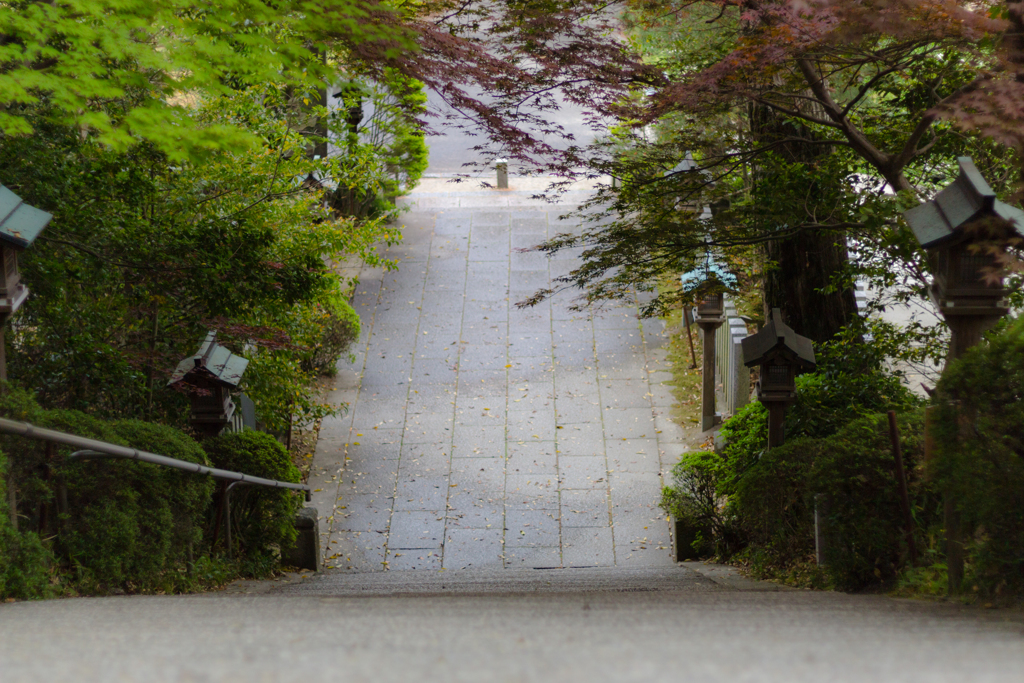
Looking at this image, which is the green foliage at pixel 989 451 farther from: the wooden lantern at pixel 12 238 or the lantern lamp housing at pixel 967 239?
the wooden lantern at pixel 12 238

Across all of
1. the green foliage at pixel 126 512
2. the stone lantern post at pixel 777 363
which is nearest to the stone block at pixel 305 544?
the green foliage at pixel 126 512

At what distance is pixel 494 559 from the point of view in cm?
788

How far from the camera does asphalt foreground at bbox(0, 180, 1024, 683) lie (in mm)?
2701

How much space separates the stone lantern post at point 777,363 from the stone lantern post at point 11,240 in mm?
4607

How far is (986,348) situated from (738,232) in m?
2.54

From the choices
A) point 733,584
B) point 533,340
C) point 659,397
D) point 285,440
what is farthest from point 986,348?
point 533,340

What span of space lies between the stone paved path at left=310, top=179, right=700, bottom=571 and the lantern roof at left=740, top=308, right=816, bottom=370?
7.39 ft

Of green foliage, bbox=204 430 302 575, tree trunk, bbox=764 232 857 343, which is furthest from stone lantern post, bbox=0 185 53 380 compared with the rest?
tree trunk, bbox=764 232 857 343

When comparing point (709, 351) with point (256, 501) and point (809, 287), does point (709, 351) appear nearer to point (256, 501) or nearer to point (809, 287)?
point (809, 287)

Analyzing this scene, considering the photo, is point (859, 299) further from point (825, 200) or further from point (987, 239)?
point (987, 239)

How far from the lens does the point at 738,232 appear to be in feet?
21.4

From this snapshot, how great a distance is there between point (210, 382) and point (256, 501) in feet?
3.12

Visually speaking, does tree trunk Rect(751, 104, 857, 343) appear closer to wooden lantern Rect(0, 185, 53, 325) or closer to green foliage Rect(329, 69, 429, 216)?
green foliage Rect(329, 69, 429, 216)

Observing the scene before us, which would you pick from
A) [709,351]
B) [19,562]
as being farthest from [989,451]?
[709,351]
